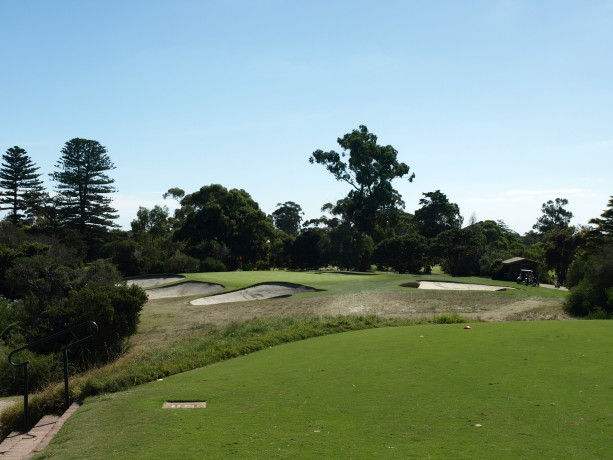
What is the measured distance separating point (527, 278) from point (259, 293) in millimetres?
18314

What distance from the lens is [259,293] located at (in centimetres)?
3672

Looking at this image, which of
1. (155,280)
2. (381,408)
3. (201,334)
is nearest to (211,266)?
(155,280)

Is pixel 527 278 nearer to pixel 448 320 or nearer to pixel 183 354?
pixel 448 320

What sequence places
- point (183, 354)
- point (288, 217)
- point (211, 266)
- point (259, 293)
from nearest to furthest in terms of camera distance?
point (183, 354) → point (259, 293) → point (211, 266) → point (288, 217)

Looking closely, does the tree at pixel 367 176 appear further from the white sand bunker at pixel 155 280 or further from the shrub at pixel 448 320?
the shrub at pixel 448 320

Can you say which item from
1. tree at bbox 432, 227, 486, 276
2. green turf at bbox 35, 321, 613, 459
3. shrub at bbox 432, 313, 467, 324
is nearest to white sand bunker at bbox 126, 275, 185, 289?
tree at bbox 432, 227, 486, 276

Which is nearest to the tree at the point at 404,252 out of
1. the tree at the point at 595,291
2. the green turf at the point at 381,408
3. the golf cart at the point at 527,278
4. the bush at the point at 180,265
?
the golf cart at the point at 527,278

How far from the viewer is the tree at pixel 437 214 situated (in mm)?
83625

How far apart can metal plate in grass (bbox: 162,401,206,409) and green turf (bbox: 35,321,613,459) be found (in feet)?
0.50

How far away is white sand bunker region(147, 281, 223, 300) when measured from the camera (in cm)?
3932

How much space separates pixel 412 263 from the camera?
65.8 meters

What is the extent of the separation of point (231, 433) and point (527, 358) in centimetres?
631

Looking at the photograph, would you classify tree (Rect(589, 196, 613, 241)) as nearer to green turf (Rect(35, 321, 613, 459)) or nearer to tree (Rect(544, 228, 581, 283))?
tree (Rect(544, 228, 581, 283))

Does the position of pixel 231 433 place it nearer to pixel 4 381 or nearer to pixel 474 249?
pixel 4 381
